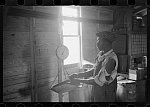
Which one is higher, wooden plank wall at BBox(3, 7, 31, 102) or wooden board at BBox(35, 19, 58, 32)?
wooden board at BBox(35, 19, 58, 32)

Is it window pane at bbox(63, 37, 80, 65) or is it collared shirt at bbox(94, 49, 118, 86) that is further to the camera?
Result: window pane at bbox(63, 37, 80, 65)

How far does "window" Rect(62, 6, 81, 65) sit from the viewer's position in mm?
4109

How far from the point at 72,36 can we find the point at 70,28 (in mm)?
205

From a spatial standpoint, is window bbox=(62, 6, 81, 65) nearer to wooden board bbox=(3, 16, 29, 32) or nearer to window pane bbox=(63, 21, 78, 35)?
window pane bbox=(63, 21, 78, 35)

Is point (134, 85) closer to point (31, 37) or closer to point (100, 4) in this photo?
point (100, 4)

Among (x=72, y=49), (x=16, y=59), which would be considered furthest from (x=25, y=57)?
(x=72, y=49)

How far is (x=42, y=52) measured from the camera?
3746mm

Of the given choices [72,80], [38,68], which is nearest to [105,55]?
[72,80]

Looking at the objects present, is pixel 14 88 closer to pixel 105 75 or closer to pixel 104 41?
pixel 105 75

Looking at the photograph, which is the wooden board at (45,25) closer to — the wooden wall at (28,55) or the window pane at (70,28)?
the wooden wall at (28,55)

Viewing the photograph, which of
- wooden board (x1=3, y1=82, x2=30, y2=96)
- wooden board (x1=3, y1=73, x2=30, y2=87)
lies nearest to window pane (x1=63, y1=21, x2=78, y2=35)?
wooden board (x1=3, y1=73, x2=30, y2=87)

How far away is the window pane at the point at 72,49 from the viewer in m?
4.13

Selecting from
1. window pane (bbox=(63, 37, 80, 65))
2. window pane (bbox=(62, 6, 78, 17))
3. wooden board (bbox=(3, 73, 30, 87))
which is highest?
window pane (bbox=(62, 6, 78, 17))

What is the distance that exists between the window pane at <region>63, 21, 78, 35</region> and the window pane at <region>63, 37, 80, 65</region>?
15cm
